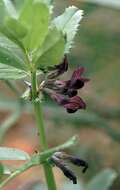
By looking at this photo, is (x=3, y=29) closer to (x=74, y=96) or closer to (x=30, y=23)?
(x=30, y=23)

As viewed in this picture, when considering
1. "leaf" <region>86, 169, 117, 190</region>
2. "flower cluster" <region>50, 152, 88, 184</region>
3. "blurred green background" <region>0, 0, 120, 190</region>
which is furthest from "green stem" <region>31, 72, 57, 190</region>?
"blurred green background" <region>0, 0, 120, 190</region>

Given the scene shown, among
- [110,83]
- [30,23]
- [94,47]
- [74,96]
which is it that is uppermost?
[30,23]

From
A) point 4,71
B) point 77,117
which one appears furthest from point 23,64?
point 77,117

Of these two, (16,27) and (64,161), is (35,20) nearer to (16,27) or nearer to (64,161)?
(16,27)

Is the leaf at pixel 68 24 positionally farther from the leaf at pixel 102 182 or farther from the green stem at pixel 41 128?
the leaf at pixel 102 182

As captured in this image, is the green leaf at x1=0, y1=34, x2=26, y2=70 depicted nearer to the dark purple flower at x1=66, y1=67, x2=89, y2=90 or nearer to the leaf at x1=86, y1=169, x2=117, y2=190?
the dark purple flower at x1=66, y1=67, x2=89, y2=90

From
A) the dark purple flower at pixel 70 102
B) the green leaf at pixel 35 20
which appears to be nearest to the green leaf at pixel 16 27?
the green leaf at pixel 35 20

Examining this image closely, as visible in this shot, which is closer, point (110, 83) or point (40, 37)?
point (40, 37)
